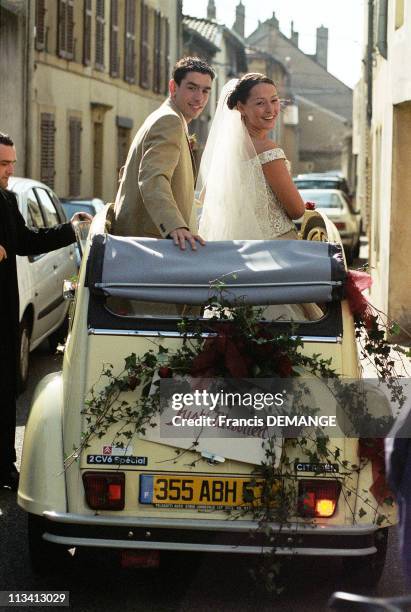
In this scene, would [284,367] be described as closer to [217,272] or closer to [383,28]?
[217,272]

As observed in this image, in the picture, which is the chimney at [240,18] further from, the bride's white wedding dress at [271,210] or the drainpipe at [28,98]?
the bride's white wedding dress at [271,210]

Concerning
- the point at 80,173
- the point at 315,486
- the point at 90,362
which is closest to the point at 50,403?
the point at 90,362

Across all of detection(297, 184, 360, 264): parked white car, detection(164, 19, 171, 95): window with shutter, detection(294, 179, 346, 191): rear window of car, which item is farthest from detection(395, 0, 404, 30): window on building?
detection(164, 19, 171, 95): window with shutter

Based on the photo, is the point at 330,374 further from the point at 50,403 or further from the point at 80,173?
the point at 80,173

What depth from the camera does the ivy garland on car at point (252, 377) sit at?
4.98 m

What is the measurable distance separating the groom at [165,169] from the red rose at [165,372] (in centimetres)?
76

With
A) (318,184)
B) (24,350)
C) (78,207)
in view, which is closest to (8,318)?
(24,350)

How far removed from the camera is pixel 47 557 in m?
5.40

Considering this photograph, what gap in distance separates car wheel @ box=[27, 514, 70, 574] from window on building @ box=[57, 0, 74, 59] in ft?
70.7

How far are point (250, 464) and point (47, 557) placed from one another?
1024mm

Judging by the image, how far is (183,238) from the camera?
550 cm

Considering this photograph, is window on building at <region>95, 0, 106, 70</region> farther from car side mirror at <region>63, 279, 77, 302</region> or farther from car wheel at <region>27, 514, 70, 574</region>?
car wheel at <region>27, 514, 70, 574</region>

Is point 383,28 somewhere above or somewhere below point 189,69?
above

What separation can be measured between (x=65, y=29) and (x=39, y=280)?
16568 millimetres
